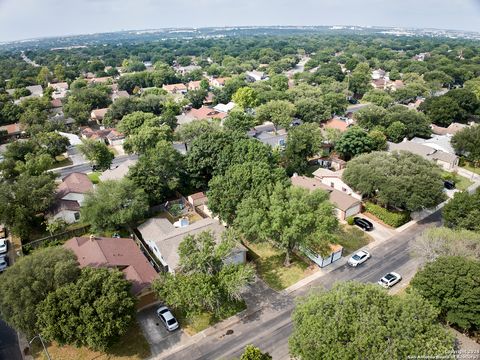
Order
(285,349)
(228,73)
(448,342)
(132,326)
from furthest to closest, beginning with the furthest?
(228,73) < (132,326) < (285,349) < (448,342)

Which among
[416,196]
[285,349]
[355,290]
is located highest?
[355,290]

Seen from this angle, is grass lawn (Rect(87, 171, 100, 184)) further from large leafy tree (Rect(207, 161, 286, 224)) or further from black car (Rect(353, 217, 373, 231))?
black car (Rect(353, 217, 373, 231))

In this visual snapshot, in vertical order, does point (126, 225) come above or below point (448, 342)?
below

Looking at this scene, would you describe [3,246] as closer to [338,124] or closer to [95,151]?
[95,151]

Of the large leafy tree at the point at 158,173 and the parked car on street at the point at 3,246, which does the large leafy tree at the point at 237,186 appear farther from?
the parked car on street at the point at 3,246

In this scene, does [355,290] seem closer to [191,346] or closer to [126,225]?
[191,346]

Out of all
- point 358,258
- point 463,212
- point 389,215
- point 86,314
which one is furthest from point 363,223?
point 86,314

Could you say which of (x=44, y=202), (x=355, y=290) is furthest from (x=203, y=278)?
(x=44, y=202)
